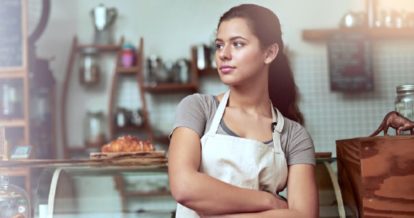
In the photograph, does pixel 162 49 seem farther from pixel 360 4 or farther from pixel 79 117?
pixel 360 4

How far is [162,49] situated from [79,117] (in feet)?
2.71

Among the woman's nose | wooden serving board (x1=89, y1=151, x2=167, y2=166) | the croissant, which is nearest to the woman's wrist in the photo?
the woman's nose

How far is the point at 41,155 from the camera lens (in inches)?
171

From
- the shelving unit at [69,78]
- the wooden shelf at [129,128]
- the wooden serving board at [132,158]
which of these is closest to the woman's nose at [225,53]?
the wooden serving board at [132,158]

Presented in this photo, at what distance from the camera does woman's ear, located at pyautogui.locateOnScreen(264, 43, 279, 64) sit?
1738 millimetres

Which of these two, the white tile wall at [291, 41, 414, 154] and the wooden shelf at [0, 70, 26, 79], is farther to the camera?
the white tile wall at [291, 41, 414, 154]

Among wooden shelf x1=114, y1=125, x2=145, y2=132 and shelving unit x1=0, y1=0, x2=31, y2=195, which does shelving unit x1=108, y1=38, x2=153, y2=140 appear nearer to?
wooden shelf x1=114, y1=125, x2=145, y2=132

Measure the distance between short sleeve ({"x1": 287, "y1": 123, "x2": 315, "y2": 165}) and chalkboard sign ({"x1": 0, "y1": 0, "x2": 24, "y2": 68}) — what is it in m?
2.51

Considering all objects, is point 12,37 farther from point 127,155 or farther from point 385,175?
point 385,175

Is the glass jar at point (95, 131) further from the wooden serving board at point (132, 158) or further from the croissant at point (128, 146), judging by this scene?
the wooden serving board at point (132, 158)

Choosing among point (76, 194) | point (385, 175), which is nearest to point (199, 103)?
point (385, 175)

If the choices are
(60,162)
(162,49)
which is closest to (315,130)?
(162,49)

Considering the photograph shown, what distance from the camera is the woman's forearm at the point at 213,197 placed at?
1529 millimetres

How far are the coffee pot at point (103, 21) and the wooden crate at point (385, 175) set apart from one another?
11.1 feet
